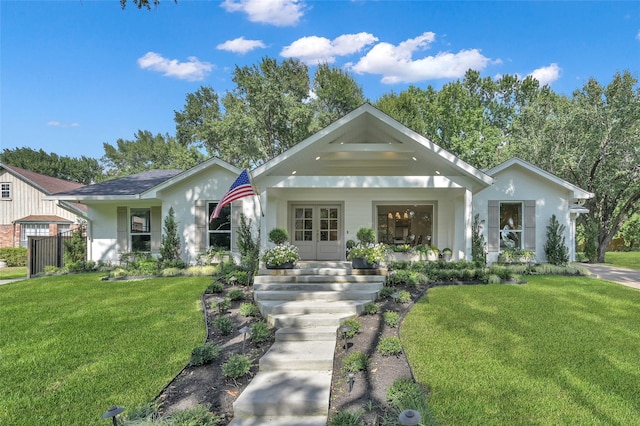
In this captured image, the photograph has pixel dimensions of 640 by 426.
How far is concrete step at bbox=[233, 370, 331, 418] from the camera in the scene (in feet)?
10.9

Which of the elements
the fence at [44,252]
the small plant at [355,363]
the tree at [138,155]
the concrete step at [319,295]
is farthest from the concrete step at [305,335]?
the tree at [138,155]

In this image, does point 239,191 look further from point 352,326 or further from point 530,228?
point 530,228

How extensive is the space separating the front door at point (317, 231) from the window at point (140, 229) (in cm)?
546

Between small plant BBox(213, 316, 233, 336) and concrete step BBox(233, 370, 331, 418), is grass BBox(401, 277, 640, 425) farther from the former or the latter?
small plant BBox(213, 316, 233, 336)

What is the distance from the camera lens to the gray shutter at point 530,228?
11656 millimetres

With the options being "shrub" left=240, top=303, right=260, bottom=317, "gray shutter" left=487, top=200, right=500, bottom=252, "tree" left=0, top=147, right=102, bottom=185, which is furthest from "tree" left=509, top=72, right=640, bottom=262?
"tree" left=0, top=147, right=102, bottom=185

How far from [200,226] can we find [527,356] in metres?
10.1

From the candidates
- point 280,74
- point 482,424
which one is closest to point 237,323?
point 482,424

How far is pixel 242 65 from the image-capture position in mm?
24578

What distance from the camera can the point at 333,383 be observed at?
3.88 meters

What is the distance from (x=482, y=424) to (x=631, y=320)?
491 cm

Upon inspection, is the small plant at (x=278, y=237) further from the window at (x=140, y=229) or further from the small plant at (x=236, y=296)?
the window at (x=140, y=229)

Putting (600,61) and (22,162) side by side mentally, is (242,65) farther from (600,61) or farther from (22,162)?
(22,162)

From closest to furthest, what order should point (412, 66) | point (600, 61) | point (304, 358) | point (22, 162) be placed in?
point (304, 358) → point (600, 61) → point (412, 66) → point (22, 162)
